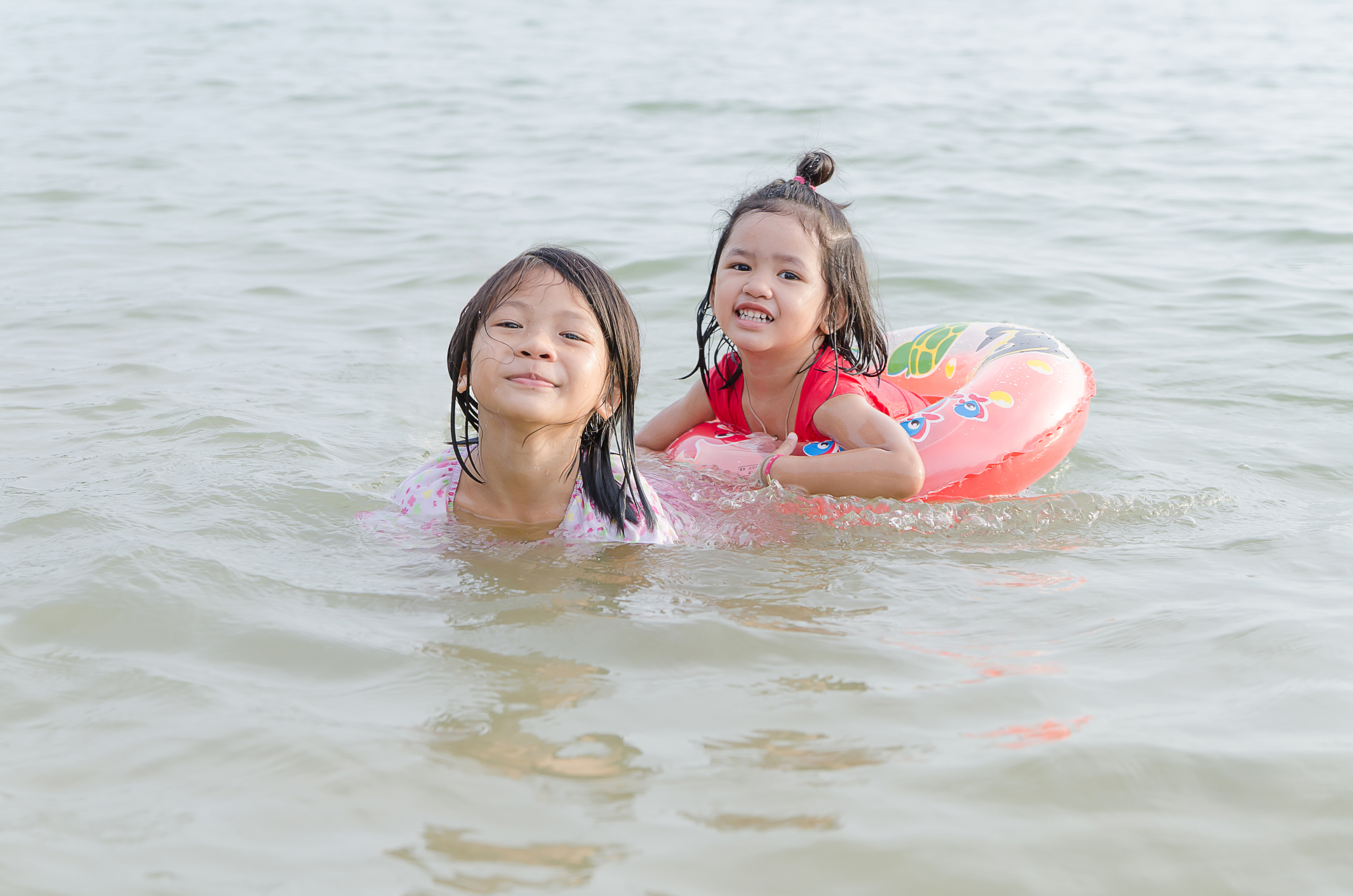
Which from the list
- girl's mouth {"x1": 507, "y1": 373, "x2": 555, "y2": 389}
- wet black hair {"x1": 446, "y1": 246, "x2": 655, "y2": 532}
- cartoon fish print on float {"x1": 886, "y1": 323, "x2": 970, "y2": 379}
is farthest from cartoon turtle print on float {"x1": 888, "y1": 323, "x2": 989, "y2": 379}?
girl's mouth {"x1": 507, "y1": 373, "x2": 555, "y2": 389}

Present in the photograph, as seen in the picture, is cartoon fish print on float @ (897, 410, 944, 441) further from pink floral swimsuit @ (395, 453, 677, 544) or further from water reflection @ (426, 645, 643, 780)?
water reflection @ (426, 645, 643, 780)

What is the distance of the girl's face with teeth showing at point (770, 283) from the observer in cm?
421

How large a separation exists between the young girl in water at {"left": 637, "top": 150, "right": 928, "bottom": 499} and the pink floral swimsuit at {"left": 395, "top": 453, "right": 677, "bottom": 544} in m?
0.64

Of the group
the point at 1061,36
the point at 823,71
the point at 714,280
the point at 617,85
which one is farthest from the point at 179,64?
the point at 714,280

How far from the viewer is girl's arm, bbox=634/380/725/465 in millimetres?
4742

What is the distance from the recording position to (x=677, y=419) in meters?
4.77

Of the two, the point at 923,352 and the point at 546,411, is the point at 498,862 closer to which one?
the point at 546,411

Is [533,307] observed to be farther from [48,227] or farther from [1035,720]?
[48,227]

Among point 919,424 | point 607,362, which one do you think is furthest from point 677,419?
point 607,362

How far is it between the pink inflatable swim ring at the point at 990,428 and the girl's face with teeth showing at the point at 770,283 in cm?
40

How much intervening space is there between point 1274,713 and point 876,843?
1.00m

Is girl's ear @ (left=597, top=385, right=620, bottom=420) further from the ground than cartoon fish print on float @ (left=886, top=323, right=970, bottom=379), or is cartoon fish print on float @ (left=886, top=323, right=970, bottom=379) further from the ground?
girl's ear @ (left=597, top=385, right=620, bottom=420)

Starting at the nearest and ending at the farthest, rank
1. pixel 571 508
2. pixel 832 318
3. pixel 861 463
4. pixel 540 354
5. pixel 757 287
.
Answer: pixel 540 354, pixel 571 508, pixel 861 463, pixel 757 287, pixel 832 318

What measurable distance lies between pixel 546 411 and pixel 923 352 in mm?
2268
